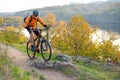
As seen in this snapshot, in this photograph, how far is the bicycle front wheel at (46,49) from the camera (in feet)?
40.6

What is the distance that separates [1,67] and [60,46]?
22207mm

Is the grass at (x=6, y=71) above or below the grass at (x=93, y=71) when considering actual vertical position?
above

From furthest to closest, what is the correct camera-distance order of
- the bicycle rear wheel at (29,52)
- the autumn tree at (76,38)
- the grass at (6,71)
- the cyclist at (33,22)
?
→ the autumn tree at (76,38) < the bicycle rear wheel at (29,52) < the cyclist at (33,22) < the grass at (6,71)

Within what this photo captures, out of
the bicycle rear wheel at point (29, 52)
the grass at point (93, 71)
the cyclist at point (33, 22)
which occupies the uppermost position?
the cyclist at point (33, 22)

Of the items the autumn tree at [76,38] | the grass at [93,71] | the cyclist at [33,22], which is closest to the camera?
the cyclist at [33,22]

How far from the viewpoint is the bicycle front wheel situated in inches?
487

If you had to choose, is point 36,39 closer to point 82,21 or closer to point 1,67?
point 1,67

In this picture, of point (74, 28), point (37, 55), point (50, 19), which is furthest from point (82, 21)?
point (50, 19)

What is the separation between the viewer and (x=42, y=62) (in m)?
13.2

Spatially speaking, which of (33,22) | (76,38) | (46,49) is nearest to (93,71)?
(46,49)

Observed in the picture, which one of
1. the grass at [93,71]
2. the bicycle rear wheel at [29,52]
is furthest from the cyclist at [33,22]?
the grass at [93,71]

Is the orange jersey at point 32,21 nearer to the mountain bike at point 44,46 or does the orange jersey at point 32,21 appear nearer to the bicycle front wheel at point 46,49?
the mountain bike at point 44,46

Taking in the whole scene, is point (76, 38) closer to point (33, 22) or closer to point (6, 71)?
point (33, 22)

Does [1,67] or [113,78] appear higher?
[1,67]
